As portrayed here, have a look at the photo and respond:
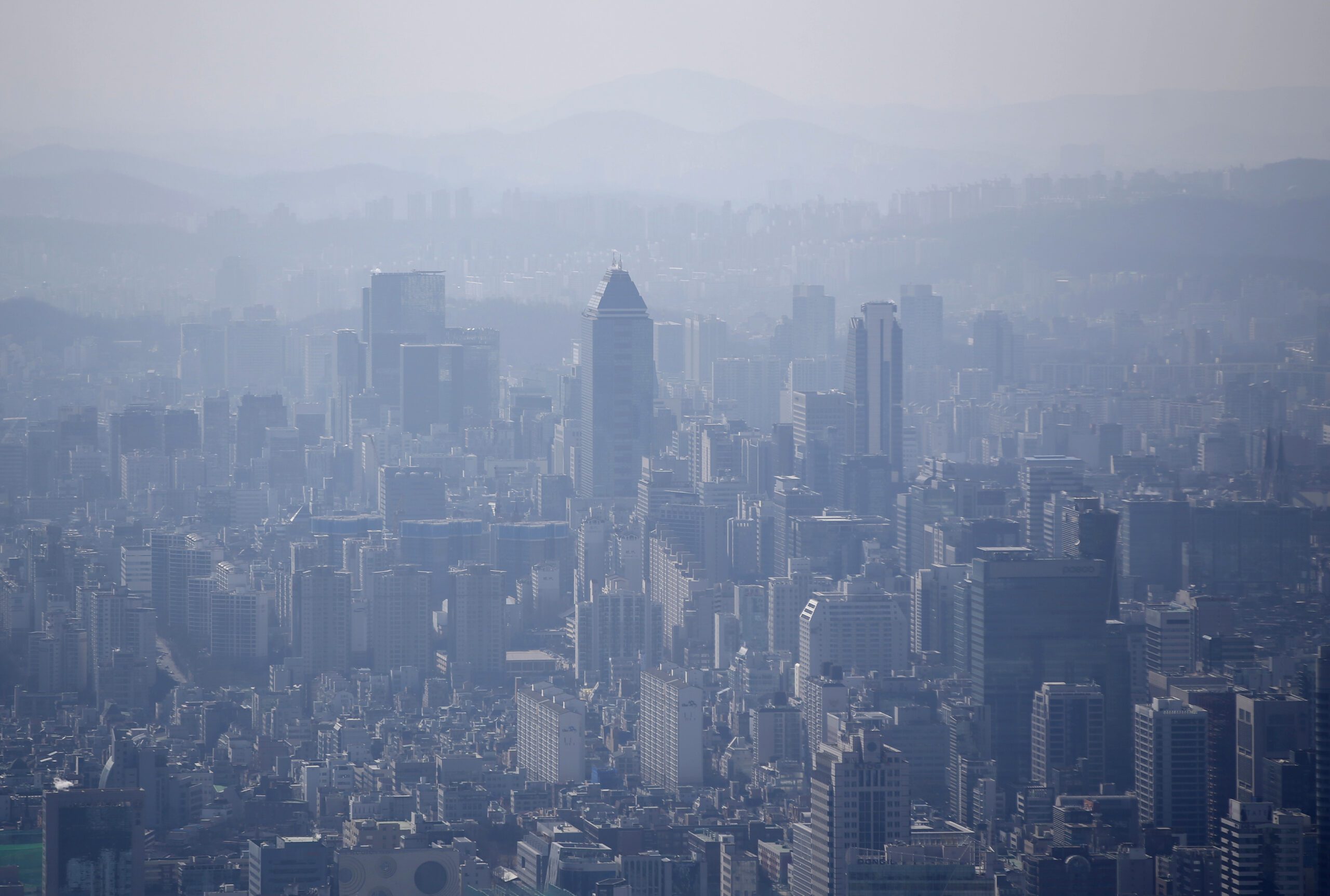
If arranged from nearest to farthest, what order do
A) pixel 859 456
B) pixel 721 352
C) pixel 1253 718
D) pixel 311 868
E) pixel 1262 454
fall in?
pixel 311 868
pixel 1253 718
pixel 1262 454
pixel 859 456
pixel 721 352

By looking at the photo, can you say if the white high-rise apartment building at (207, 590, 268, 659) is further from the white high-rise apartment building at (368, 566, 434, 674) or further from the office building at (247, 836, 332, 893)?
the office building at (247, 836, 332, 893)

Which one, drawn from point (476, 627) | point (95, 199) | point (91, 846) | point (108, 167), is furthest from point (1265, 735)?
point (95, 199)

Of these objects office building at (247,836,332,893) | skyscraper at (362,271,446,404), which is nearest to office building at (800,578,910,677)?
office building at (247,836,332,893)

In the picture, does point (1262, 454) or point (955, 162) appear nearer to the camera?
point (1262, 454)

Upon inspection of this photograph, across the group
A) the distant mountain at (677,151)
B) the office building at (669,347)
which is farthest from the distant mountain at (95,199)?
the office building at (669,347)

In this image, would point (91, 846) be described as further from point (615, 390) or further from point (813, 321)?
point (813, 321)

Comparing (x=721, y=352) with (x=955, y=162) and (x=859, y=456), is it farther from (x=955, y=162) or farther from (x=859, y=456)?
(x=955, y=162)

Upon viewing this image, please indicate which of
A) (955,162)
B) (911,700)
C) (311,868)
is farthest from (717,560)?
(311,868)

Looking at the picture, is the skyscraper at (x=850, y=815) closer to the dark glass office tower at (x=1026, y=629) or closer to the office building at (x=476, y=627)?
the dark glass office tower at (x=1026, y=629)
